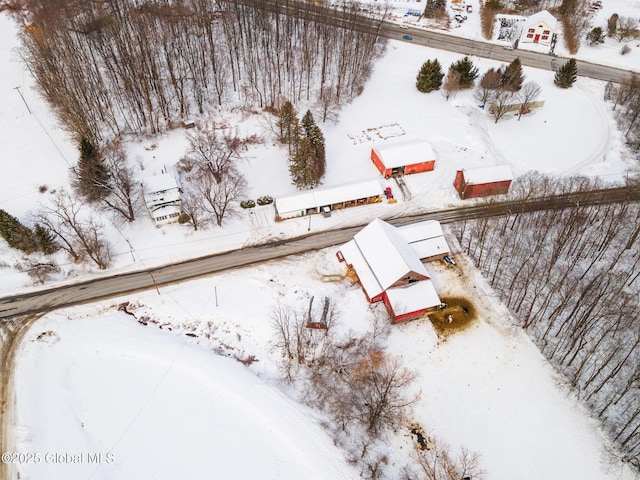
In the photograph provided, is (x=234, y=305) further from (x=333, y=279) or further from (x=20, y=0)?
(x=20, y=0)

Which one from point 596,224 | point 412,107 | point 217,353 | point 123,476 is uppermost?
point 412,107

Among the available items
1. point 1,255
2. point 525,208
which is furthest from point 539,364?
point 1,255

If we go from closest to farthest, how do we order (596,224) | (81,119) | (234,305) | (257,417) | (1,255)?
(257,417) < (234,305) < (1,255) < (596,224) < (81,119)

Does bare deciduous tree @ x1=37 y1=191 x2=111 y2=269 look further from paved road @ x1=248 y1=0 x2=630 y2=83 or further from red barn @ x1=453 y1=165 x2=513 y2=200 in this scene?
paved road @ x1=248 y1=0 x2=630 y2=83

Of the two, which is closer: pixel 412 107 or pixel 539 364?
pixel 539 364

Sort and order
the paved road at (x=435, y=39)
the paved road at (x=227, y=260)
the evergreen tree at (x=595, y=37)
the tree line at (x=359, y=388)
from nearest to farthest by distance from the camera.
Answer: the tree line at (x=359, y=388) → the paved road at (x=227, y=260) → the paved road at (x=435, y=39) → the evergreen tree at (x=595, y=37)

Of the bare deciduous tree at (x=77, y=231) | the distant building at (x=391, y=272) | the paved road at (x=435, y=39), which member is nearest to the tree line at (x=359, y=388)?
the distant building at (x=391, y=272)

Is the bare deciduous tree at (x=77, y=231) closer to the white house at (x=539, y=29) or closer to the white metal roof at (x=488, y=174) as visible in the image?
the white metal roof at (x=488, y=174)
